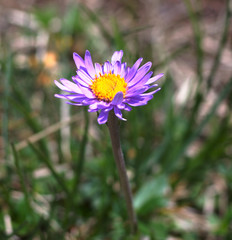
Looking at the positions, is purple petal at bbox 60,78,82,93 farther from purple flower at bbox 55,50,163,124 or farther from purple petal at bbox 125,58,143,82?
purple petal at bbox 125,58,143,82

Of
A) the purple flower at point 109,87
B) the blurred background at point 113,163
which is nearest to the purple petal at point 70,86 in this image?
the purple flower at point 109,87

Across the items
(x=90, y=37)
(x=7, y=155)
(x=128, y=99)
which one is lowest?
(x=128, y=99)

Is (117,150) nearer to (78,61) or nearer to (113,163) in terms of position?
(78,61)

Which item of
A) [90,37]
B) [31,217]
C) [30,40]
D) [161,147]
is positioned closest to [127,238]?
[31,217]

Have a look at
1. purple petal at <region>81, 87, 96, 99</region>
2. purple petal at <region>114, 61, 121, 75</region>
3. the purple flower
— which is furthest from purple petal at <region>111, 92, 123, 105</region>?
purple petal at <region>114, 61, 121, 75</region>

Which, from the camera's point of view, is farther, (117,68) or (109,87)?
(117,68)

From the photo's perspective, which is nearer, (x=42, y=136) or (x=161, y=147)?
(x=42, y=136)

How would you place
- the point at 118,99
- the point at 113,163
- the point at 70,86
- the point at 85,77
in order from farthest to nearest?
the point at 113,163 → the point at 85,77 → the point at 70,86 → the point at 118,99

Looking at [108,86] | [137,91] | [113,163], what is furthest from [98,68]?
[113,163]

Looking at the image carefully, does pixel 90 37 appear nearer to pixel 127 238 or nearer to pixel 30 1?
pixel 30 1
